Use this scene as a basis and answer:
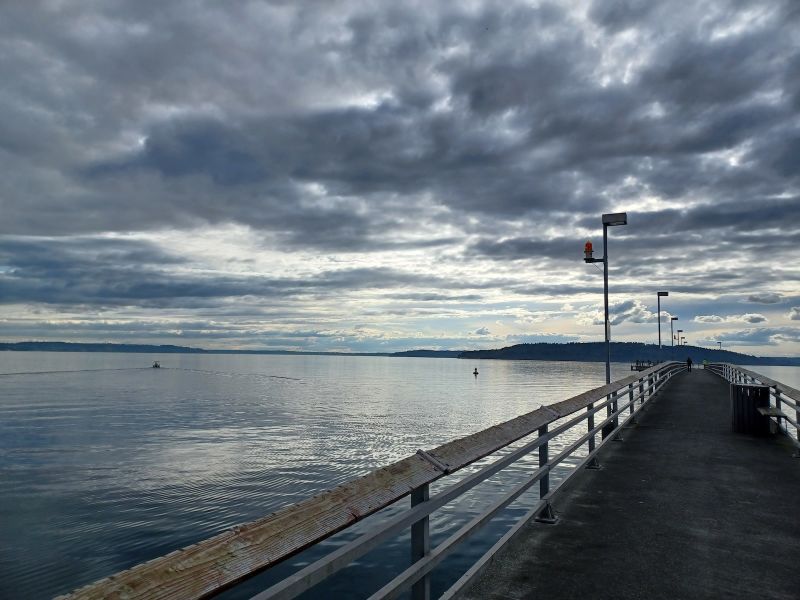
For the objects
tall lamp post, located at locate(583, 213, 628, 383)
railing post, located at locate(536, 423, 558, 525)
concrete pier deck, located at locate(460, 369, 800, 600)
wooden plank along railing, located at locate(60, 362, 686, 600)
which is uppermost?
tall lamp post, located at locate(583, 213, 628, 383)

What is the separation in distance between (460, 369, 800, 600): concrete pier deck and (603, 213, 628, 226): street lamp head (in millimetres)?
8861

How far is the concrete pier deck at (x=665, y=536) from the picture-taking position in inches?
192

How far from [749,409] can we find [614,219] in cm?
704

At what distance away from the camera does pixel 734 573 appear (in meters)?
5.19

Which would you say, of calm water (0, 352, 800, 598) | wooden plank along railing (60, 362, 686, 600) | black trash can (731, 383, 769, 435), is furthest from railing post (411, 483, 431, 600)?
black trash can (731, 383, 769, 435)

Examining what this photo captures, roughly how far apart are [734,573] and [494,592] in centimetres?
226

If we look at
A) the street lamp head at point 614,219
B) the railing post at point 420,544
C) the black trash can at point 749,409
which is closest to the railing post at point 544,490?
the railing post at point 420,544

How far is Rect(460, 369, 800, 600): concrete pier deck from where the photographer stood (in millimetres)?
4883

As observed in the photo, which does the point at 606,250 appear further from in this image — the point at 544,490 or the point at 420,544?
the point at 420,544

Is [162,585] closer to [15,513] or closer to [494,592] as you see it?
[494,592]

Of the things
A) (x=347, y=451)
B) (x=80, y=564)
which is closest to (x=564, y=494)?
(x=80, y=564)

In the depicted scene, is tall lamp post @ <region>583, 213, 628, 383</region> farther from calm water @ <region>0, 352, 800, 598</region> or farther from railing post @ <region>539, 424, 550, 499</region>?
railing post @ <region>539, 424, 550, 499</region>

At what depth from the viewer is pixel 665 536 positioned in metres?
6.22

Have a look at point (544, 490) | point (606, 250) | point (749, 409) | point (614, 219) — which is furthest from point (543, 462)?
point (614, 219)
